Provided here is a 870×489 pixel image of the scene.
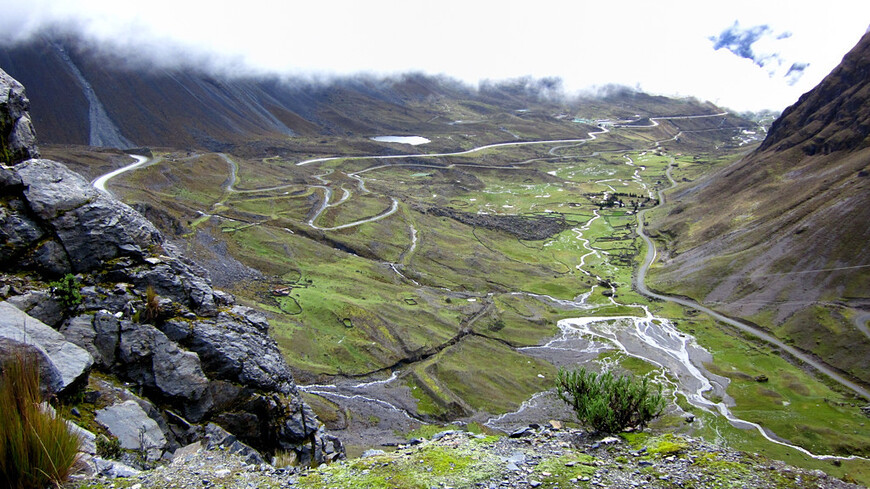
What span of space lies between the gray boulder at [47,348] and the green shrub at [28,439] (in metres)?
2.99

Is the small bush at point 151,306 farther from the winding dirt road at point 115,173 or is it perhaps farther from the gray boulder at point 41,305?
the winding dirt road at point 115,173

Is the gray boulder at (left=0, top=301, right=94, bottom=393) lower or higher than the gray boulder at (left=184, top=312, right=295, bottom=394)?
higher

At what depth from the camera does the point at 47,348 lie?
17.3 metres

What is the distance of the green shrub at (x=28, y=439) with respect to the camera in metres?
10.9

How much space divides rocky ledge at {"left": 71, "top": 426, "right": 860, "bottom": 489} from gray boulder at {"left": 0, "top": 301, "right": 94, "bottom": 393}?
4.38 meters

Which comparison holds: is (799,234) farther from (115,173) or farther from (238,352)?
(115,173)

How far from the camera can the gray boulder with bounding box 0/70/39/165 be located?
24.1 metres

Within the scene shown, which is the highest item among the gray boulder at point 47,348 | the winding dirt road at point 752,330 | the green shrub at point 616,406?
the gray boulder at point 47,348

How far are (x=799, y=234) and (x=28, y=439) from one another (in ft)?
475

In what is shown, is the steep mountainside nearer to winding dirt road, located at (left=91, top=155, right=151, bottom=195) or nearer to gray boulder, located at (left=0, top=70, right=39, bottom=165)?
gray boulder, located at (left=0, top=70, right=39, bottom=165)

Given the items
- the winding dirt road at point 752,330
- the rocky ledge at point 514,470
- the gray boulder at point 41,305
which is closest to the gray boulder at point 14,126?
the gray boulder at point 41,305

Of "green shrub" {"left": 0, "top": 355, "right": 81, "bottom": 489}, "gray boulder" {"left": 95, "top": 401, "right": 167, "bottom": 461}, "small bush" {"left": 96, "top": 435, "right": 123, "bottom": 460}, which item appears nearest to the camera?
"green shrub" {"left": 0, "top": 355, "right": 81, "bottom": 489}

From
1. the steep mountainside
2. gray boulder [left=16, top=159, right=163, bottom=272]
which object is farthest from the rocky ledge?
the steep mountainside

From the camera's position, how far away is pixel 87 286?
23.5 meters
